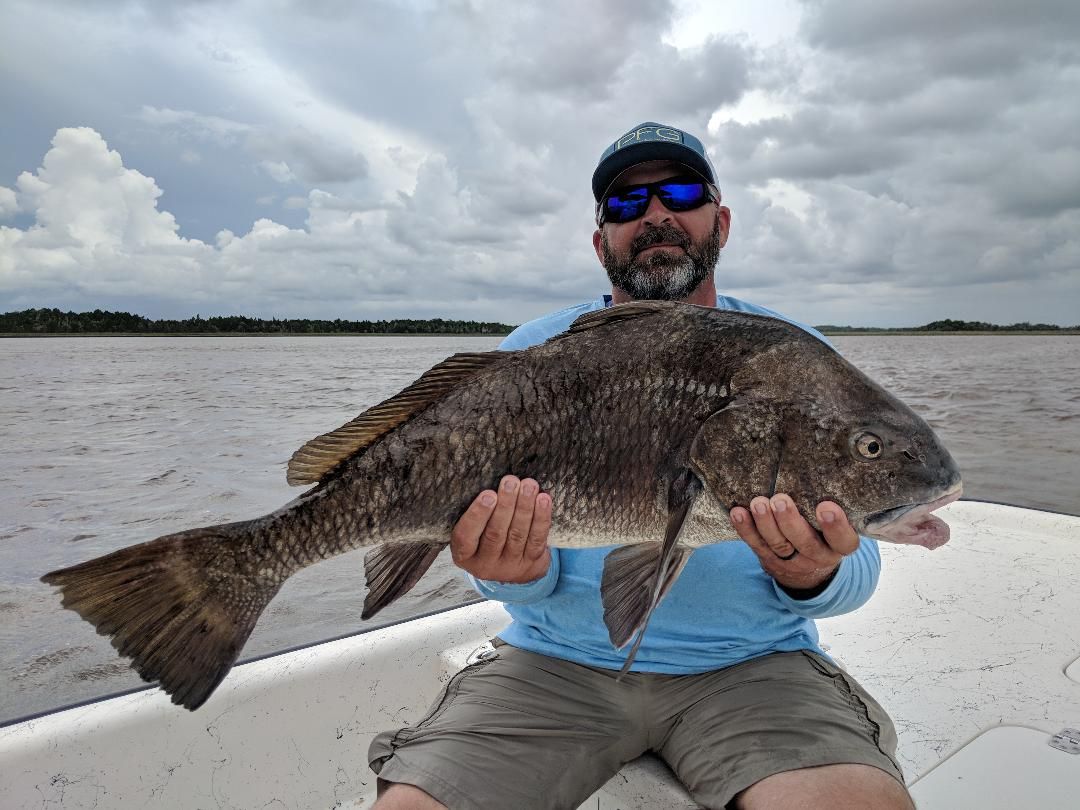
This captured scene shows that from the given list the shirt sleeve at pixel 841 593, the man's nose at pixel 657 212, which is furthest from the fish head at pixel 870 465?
the man's nose at pixel 657 212

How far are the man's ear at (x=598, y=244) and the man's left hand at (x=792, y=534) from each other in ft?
7.57

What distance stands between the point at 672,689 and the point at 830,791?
0.74m

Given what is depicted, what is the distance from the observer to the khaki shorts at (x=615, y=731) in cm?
256

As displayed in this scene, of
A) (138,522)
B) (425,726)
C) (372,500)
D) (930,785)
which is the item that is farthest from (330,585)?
(930,785)

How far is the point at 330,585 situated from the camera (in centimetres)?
739

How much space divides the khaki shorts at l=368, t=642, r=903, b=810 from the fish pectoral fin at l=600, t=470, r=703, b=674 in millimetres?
593

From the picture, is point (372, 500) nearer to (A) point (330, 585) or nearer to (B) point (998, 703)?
(B) point (998, 703)

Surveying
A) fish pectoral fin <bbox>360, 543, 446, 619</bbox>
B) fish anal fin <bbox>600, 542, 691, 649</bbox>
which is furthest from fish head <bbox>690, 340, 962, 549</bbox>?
fish pectoral fin <bbox>360, 543, 446, 619</bbox>

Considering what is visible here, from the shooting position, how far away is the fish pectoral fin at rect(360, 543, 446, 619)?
2570 millimetres

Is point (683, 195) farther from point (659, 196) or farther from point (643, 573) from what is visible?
point (643, 573)

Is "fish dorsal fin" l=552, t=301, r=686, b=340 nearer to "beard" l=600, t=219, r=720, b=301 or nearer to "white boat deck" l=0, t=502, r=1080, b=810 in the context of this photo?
"beard" l=600, t=219, r=720, b=301

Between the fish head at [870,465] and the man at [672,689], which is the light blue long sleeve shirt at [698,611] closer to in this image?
the man at [672,689]

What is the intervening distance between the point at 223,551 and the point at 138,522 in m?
8.05

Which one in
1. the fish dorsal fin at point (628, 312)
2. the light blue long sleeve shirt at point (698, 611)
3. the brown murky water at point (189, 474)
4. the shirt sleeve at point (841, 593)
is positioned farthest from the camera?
the brown murky water at point (189, 474)
